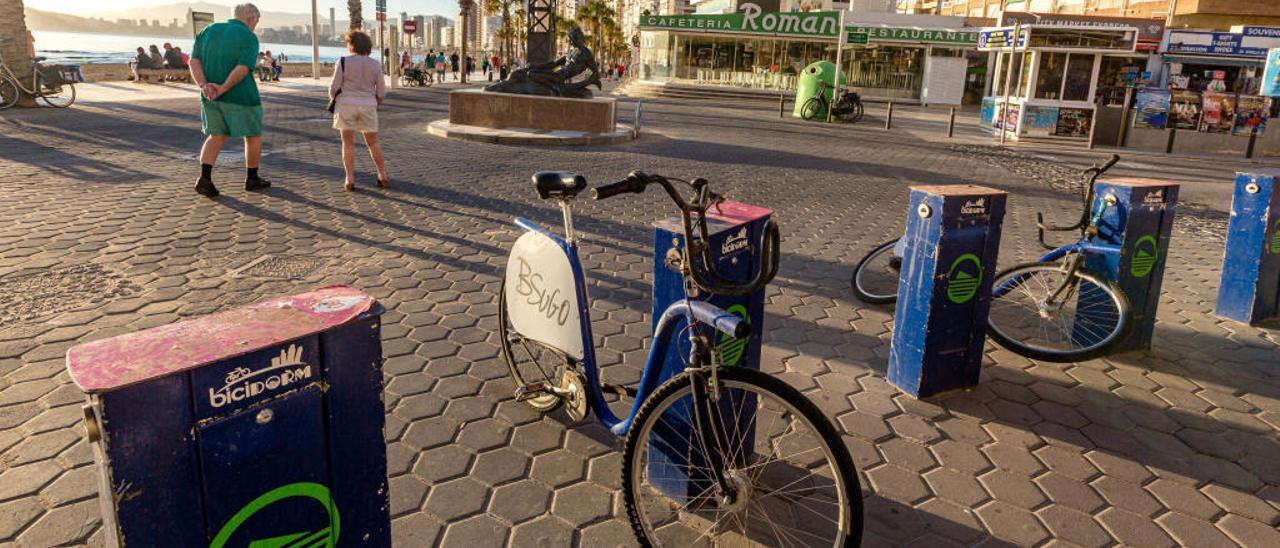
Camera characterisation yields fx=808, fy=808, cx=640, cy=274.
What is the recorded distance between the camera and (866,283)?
5855mm

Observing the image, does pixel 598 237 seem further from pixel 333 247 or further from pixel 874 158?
pixel 874 158

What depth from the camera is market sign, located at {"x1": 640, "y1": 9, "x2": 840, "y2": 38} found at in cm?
4062

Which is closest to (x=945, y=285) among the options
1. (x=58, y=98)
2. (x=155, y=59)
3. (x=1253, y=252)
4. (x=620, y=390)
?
(x=620, y=390)

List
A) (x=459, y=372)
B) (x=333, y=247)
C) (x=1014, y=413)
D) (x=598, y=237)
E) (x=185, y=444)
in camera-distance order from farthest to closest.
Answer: (x=598, y=237)
(x=333, y=247)
(x=459, y=372)
(x=1014, y=413)
(x=185, y=444)

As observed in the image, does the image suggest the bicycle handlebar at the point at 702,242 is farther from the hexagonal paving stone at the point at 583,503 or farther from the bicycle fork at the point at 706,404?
the hexagonal paving stone at the point at 583,503

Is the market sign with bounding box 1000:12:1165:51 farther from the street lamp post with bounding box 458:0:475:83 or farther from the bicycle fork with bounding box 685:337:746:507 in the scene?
the street lamp post with bounding box 458:0:475:83

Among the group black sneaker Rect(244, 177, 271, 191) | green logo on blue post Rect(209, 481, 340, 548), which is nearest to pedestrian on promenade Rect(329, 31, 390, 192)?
black sneaker Rect(244, 177, 271, 191)

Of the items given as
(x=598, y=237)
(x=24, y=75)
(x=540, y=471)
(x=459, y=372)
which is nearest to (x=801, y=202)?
(x=598, y=237)

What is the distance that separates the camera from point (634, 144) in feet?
50.0

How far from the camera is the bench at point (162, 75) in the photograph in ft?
90.6

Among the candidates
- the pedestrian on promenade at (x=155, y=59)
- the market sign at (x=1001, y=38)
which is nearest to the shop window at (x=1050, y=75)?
the market sign at (x=1001, y=38)

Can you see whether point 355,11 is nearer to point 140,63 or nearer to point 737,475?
point 140,63

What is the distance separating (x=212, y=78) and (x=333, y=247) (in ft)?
8.43

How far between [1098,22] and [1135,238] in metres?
17.2
